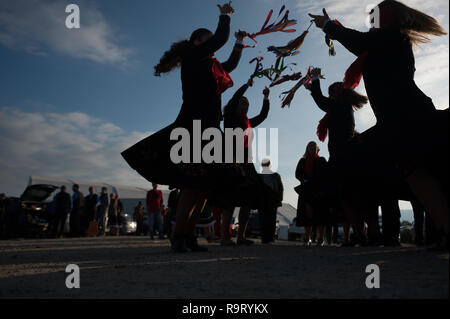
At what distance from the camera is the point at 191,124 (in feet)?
12.3

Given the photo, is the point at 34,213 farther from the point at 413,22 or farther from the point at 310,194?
the point at 413,22

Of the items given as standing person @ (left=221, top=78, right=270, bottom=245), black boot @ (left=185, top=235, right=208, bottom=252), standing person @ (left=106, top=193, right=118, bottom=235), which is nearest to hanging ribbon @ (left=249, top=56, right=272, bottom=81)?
standing person @ (left=221, top=78, right=270, bottom=245)

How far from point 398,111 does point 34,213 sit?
12405 mm

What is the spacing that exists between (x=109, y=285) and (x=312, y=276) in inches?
46.3

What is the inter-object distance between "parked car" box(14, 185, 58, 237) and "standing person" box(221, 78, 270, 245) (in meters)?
8.80

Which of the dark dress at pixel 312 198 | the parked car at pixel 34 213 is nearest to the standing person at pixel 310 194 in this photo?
the dark dress at pixel 312 198

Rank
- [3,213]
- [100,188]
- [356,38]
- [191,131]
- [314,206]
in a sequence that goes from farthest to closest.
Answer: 1. [100,188]
2. [3,213]
3. [314,206]
4. [191,131]
5. [356,38]

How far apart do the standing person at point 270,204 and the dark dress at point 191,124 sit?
2766mm

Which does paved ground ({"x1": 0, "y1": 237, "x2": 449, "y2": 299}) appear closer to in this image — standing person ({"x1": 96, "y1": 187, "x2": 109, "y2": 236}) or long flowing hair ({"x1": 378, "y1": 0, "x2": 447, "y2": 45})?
long flowing hair ({"x1": 378, "y1": 0, "x2": 447, "y2": 45})

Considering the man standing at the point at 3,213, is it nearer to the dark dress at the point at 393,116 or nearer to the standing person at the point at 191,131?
the standing person at the point at 191,131

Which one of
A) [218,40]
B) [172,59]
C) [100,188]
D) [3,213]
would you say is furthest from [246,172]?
[100,188]

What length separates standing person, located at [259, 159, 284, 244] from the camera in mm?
6453
